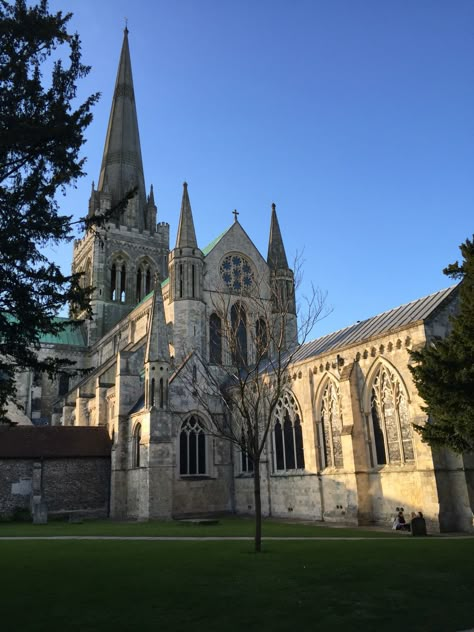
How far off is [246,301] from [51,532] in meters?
19.5

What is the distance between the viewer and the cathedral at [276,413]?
20.2 metres

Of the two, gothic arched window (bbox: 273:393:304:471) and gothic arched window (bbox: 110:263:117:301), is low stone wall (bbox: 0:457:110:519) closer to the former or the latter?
gothic arched window (bbox: 273:393:304:471)

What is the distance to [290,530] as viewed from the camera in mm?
20078

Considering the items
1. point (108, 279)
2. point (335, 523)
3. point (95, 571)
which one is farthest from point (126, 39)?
point (95, 571)

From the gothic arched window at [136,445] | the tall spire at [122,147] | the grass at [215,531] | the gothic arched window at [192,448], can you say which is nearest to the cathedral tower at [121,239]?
the tall spire at [122,147]

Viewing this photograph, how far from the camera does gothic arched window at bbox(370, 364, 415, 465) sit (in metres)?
20.6

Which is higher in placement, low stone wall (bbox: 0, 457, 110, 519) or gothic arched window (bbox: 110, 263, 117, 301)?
gothic arched window (bbox: 110, 263, 117, 301)

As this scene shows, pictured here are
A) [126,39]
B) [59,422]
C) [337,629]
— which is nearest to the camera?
[337,629]

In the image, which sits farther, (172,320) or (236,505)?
(172,320)

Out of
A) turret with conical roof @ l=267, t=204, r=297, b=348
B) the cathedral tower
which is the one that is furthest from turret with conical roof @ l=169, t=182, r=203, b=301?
the cathedral tower

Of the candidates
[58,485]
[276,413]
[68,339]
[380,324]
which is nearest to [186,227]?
[276,413]

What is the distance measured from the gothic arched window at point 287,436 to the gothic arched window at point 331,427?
5.79 feet

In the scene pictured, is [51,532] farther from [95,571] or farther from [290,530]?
Result: [95,571]

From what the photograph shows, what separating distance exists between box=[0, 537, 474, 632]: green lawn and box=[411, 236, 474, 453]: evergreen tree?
2.87 meters
